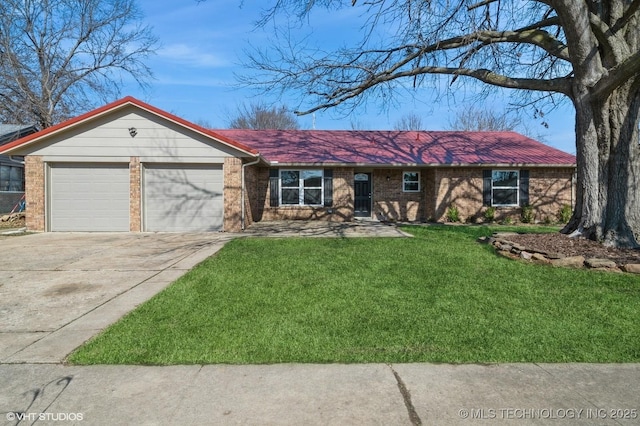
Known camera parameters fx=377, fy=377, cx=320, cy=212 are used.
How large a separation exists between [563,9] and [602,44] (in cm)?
163

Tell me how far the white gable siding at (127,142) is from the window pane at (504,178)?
37.2 ft

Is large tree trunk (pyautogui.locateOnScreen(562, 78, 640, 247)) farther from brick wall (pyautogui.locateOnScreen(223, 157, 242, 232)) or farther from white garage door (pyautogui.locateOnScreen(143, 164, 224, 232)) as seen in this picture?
white garage door (pyautogui.locateOnScreen(143, 164, 224, 232))

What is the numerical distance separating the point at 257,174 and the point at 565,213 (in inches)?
535

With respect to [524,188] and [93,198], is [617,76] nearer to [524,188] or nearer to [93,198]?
[524,188]

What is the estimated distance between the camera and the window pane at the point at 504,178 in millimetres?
16688

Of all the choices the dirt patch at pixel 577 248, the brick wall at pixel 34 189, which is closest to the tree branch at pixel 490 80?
the dirt patch at pixel 577 248

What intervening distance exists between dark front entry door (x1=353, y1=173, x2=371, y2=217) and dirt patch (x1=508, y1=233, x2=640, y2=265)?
8.67 metres

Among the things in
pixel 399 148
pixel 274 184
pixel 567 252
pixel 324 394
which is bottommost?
pixel 324 394

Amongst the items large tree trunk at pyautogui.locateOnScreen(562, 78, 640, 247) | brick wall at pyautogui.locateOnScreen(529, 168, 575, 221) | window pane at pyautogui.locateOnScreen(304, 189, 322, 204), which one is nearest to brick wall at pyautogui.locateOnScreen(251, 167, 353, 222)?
window pane at pyautogui.locateOnScreen(304, 189, 322, 204)

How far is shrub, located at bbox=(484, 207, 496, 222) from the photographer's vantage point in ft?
53.7

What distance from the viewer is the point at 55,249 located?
30.7 ft

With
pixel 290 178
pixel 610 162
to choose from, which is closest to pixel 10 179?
pixel 290 178

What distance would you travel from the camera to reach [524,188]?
16.7 m

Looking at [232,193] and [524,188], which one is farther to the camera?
[524,188]
